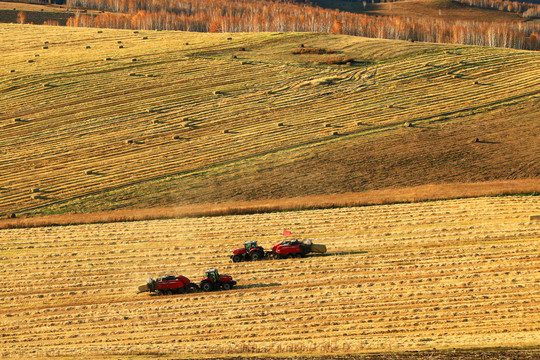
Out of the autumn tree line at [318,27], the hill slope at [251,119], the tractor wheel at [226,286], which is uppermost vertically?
the autumn tree line at [318,27]

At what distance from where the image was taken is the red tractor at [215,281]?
3194 centimetres

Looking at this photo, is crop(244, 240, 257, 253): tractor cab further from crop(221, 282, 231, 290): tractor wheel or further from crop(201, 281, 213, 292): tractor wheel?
crop(201, 281, 213, 292): tractor wheel

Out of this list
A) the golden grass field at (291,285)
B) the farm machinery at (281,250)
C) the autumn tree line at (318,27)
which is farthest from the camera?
the autumn tree line at (318,27)

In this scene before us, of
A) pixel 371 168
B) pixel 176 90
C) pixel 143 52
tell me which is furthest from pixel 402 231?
pixel 143 52

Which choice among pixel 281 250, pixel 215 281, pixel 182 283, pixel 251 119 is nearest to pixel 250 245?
pixel 281 250

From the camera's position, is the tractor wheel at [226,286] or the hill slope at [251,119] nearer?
the tractor wheel at [226,286]

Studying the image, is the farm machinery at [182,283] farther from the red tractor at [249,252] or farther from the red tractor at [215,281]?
the red tractor at [249,252]

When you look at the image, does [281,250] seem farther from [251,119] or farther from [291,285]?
[251,119]

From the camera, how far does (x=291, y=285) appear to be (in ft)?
106

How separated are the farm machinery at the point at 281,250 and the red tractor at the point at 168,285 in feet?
14.3

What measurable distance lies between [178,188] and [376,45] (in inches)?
1744

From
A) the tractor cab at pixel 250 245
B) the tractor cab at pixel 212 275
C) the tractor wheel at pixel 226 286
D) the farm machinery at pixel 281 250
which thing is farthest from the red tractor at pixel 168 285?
the tractor cab at pixel 250 245

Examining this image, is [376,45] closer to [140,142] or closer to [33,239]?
[140,142]

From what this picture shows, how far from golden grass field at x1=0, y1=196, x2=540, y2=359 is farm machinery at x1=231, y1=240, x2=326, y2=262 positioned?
1.89 feet
